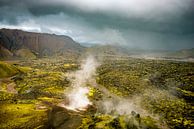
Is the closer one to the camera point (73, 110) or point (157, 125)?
point (157, 125)

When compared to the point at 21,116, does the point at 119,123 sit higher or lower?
higher

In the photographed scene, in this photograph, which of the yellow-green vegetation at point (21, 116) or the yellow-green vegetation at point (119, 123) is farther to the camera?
the yellow-green vegetation at point (21, 116)

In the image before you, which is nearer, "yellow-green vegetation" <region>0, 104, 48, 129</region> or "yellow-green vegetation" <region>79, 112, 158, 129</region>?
"yellow-green vegetation" <region>79, 112, 158, 129</region>

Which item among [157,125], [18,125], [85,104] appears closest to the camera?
[18,125]

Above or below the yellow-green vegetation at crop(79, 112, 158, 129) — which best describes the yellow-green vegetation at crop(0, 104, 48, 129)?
below

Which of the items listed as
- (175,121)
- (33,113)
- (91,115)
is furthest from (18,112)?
(175,121)

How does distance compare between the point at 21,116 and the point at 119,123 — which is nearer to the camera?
A: the point at 119,123

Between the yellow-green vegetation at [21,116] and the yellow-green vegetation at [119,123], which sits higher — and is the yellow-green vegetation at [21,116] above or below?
below

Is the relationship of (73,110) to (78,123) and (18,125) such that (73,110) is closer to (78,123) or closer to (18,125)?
(78,123)
